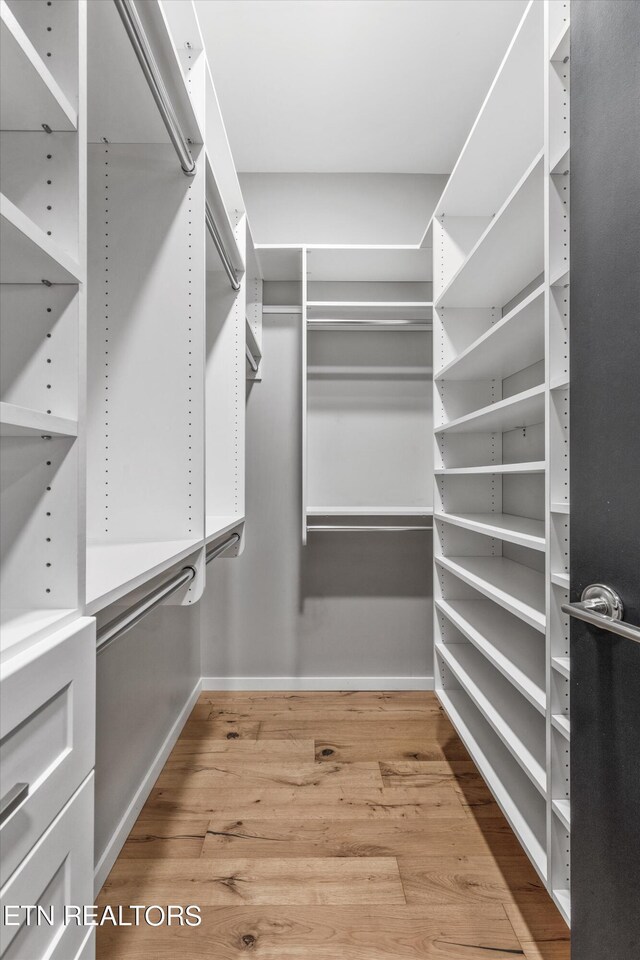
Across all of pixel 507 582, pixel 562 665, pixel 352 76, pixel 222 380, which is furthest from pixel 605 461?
pixel 352 76

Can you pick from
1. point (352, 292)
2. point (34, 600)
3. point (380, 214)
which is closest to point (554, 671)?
point (34, 600)

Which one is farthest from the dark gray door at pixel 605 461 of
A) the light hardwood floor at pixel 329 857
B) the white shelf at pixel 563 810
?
the light hardwood floor at pixel 329 857

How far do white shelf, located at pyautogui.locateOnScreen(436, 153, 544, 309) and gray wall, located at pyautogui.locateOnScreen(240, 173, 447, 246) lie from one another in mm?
698

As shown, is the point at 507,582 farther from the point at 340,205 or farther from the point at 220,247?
the point at 340,205

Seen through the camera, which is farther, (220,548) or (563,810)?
(220,548)

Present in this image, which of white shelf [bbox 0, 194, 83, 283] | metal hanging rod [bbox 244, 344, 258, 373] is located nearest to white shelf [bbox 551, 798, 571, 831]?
white shelf [bbox 0, 194, 83, 283]

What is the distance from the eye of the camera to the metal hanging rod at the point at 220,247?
143 centimetres

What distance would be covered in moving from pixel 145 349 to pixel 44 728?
94 centimetres

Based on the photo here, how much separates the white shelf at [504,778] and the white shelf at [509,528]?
67 centimetres

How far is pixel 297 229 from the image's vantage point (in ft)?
8.34

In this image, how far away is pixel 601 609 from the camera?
745 mm

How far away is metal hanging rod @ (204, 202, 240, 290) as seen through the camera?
143cm

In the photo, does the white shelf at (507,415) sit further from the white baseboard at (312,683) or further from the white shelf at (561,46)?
the white baseboard at (312,683)

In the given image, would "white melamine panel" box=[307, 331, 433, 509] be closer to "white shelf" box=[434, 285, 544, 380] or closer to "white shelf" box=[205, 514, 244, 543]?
"white shelf" box=[434, 285, 544, 380]
